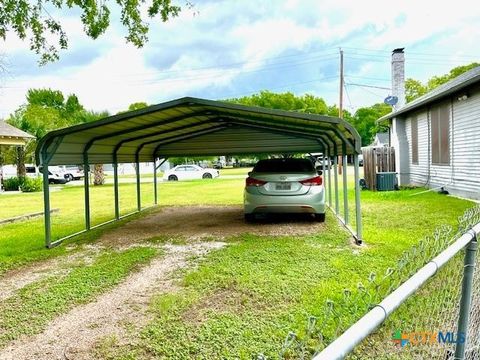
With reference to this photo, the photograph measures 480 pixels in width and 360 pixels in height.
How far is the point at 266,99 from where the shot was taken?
5562 cm

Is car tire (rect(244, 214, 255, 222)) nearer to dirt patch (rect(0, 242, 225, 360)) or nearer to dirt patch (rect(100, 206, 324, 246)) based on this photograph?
dirt patch (rect(100, 206, 324, 246))

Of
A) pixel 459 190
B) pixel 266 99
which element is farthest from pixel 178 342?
pixel 266 99

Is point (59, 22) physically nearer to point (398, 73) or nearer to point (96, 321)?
point (96, 321)

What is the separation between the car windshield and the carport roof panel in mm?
732

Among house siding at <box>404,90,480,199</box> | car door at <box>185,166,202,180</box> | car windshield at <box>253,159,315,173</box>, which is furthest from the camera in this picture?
car door at <box>185,166,202,180</box>

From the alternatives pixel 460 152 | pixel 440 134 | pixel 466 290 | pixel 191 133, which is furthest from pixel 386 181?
pixel 466 290

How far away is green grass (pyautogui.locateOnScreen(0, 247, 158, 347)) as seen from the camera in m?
3.87

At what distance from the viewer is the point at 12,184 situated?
77.7ft

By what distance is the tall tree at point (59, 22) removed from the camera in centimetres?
916

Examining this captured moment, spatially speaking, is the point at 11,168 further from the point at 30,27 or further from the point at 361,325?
the point at 361,325

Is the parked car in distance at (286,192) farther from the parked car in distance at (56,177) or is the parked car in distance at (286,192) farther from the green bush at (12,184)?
the parked car in distance at (56,177)

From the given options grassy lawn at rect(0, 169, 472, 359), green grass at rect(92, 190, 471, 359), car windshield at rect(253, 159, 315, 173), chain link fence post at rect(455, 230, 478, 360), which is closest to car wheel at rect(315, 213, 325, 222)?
grassy lawn at rect(0, 169, 472, 359)

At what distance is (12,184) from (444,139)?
22892 mm

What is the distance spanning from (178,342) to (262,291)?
139 centimetres
